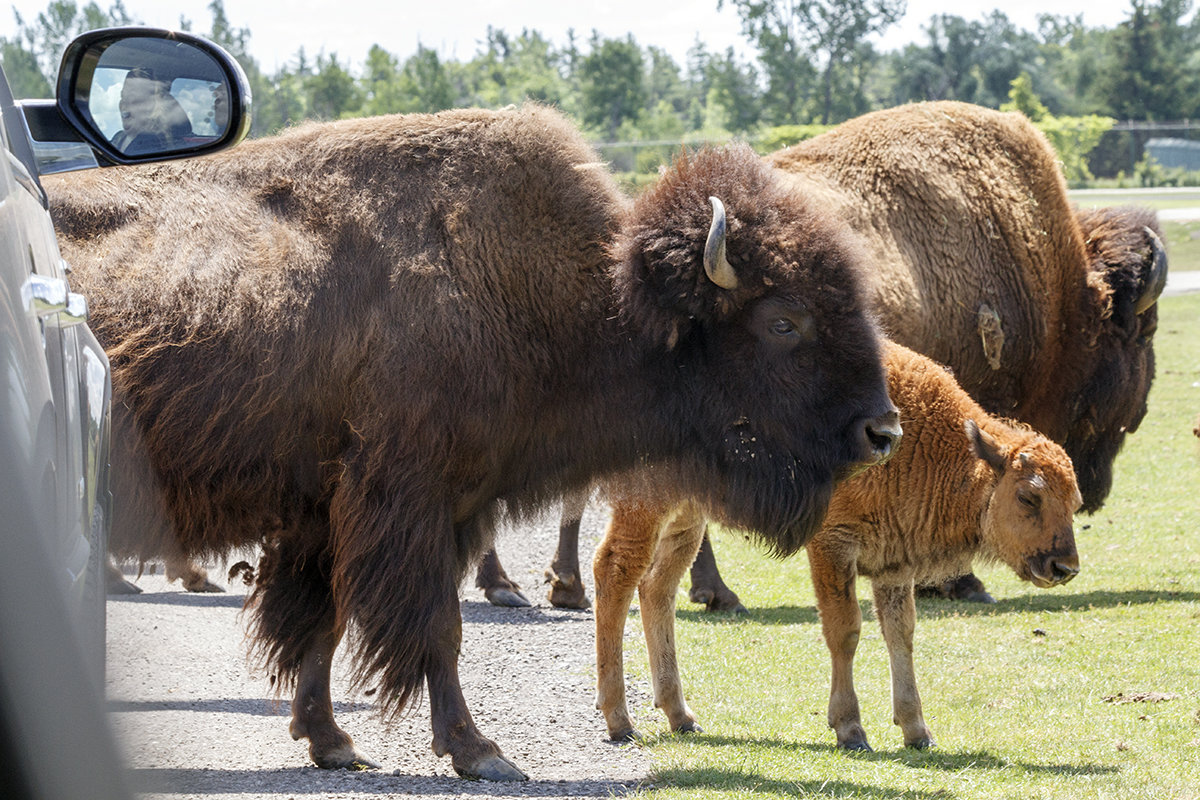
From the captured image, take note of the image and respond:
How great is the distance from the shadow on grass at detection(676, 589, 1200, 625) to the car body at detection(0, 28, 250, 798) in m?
6.71

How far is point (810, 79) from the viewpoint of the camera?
83812 mm

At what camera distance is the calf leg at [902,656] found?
5.79 meters

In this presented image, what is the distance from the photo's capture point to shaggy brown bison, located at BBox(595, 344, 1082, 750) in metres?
5.92

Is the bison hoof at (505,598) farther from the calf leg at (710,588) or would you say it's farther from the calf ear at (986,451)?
the calf ear at (986,451)

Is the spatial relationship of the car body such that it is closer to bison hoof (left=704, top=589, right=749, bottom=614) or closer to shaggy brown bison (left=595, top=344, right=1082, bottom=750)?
shaggy brown bison (left=595, top=344, right=1082, bottom=750)

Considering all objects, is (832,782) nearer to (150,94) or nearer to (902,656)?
(902,656)

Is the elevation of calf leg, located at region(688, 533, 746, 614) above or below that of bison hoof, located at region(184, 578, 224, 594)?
below

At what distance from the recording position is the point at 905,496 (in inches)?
244

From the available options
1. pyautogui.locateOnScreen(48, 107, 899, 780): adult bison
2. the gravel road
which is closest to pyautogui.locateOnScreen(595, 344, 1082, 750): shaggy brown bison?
the gravel road

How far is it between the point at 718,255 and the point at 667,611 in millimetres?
1890

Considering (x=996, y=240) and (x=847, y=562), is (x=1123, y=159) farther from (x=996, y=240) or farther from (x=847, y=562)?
(x=847, y=562)

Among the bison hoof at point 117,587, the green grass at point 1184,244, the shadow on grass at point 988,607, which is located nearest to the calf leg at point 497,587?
the shadow on grass at point 988,607

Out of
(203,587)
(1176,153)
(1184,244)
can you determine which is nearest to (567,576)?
(203,587)

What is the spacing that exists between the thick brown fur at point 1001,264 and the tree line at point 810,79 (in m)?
57.1
